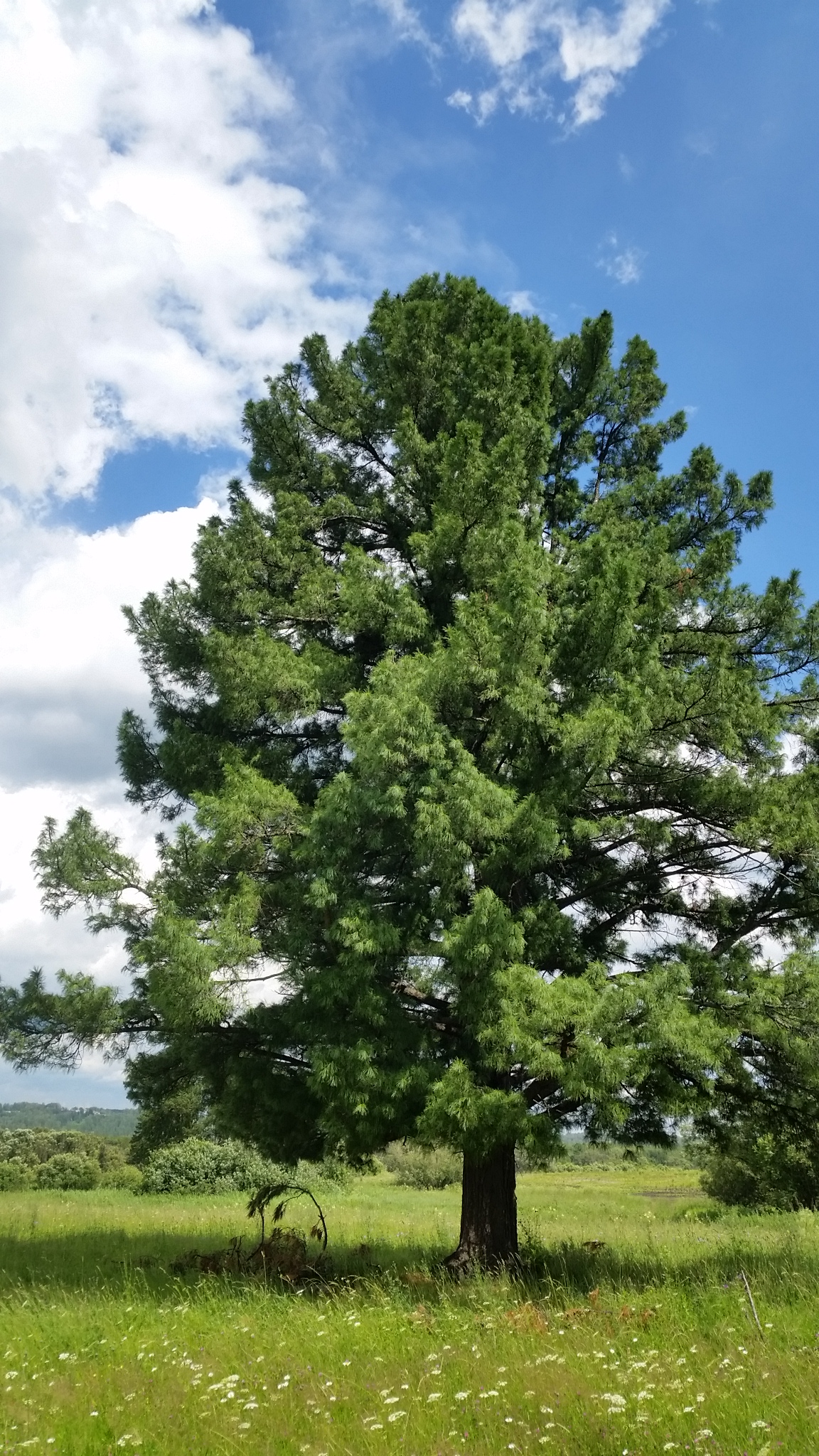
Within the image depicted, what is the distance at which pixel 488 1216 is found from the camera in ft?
30.7

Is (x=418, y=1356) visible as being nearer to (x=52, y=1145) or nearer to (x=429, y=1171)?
(x=429, y=1171)

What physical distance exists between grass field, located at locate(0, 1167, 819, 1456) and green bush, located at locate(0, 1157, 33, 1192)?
2054 centimetres

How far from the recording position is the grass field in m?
4.63

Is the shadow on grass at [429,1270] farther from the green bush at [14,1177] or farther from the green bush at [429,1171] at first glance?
the green bush at [429,1171]

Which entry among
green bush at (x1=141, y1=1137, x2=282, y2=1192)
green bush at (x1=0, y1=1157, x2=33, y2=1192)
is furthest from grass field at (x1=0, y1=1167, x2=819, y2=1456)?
green bush at (x1=0, y1=1157, x2=33, y2=1192)

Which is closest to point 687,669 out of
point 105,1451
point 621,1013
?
point 621,1013

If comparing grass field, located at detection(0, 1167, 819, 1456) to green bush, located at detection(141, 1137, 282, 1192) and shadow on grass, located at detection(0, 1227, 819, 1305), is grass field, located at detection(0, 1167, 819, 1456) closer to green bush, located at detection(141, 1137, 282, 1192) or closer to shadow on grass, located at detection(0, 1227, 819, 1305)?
shadow on grass, located at detection(0, 1227, 819, 1305)

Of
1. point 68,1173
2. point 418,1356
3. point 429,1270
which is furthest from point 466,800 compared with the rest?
point 68,1173

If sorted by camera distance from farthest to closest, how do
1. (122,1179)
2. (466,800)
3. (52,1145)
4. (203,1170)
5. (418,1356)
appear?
(52,1145)
(122,1179)
(203,1170)
(466,800)
(418,1356)

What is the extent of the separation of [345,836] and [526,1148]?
11.0ft

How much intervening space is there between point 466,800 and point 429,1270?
18.0 feet

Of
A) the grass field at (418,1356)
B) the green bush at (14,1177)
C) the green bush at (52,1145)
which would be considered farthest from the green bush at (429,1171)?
the grass field at (418,1356)

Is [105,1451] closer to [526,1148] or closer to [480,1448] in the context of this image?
[480,1448]

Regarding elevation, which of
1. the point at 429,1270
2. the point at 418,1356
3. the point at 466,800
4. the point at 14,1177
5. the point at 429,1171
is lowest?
the point at 429,1171
